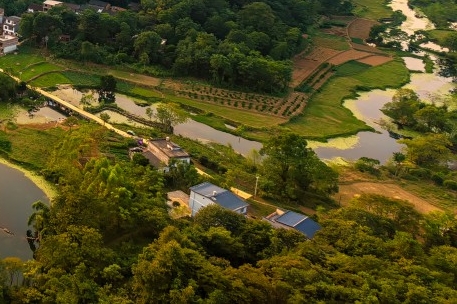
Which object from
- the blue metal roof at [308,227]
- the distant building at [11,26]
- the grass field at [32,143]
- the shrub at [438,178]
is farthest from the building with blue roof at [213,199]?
the distant building at [11,26]

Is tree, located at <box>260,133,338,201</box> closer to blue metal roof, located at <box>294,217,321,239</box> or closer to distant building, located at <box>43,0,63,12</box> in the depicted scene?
blue metal roof, located at <box>294,217,321,239</box>

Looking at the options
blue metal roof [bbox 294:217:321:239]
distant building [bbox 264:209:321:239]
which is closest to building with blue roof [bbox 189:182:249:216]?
distant building [bbox 264:209:321:239]

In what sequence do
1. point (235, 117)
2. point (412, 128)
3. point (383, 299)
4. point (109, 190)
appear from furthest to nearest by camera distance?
point (412, 128) → point (235, 117) → point (109, 190) → point (383, 299)

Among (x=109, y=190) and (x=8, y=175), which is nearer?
(x=109, y=190)

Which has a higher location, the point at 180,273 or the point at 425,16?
the point at 180,273

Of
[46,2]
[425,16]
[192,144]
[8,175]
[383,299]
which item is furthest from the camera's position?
[425,16]

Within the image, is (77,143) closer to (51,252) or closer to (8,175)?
(8,175)

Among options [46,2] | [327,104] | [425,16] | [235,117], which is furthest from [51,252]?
[425,16]

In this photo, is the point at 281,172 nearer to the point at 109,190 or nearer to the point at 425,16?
the point at 109,190
